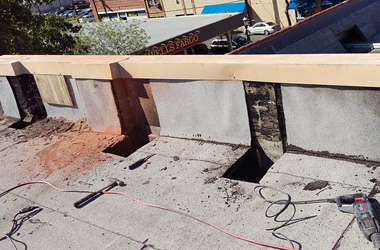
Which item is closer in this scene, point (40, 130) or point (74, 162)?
point (74, 162)

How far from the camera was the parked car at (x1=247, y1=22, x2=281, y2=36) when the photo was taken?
41.0 meters

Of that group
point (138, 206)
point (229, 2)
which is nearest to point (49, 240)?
point (138, 206)

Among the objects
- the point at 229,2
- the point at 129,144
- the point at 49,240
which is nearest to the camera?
the point at 49,240

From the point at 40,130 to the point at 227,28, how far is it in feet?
72.6

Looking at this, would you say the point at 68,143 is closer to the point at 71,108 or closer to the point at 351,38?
the point at 71,108

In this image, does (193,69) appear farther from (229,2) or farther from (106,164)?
(229,2)

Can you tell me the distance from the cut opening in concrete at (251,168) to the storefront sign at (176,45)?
15391 millimetres

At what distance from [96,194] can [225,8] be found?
43.0 meters

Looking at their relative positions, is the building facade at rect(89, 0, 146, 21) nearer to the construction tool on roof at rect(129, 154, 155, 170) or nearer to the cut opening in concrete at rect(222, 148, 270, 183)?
the construction tool on roof at rect(129, 154, 155, 170)

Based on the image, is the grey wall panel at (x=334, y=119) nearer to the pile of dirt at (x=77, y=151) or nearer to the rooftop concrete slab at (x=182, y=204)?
the rooftop concrete slab at (x=182, y=204)

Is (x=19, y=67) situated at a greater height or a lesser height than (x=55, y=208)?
greater

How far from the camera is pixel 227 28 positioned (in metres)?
29.6

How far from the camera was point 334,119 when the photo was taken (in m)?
5.57

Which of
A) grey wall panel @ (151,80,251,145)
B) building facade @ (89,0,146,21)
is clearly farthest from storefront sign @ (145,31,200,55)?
→ building facade @ (89,0,146,21)
